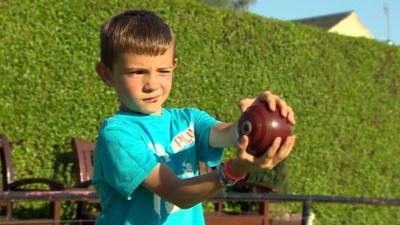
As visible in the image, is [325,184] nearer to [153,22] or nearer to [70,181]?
[70,181]

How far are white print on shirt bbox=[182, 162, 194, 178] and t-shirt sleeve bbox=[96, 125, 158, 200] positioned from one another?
0.14 meters

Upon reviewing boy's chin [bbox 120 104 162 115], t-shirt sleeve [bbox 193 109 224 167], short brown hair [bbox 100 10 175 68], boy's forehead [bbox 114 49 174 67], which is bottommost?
t-shirt sleeve [bbox 193 109 224 167]

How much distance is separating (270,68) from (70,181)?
3.18 metres

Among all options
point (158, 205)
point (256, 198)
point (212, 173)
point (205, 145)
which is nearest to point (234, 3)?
point (256, 198)

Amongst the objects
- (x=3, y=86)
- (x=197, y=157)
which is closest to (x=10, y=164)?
(x=3, y=86)

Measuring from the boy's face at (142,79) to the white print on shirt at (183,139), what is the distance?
0.36ft

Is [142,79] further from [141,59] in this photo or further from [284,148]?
[284,148]

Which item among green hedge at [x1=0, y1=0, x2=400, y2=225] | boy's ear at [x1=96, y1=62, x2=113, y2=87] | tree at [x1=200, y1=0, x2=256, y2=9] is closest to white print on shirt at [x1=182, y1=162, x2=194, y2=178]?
boy's ear at [x1=96, y1=62, x2=113, y2=87]

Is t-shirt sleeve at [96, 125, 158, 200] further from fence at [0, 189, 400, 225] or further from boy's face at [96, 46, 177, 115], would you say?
fence at [0, 189, 400, 225]

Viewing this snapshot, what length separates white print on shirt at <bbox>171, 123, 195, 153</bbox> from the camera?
2.49 metres

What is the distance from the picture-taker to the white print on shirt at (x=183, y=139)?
8.16ft

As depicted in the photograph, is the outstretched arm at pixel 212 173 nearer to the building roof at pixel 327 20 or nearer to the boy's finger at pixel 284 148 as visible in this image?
the boy's finger at pixel 284 148

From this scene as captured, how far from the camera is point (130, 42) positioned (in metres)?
2.36

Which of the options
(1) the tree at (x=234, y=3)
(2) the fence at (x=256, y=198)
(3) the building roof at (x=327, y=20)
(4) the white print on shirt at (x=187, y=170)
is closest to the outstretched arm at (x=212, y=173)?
(4) the white print on shirt at (x=187, y=170)
